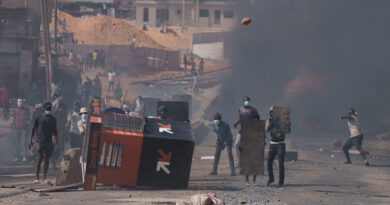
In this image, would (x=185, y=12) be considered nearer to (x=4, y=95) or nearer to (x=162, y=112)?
(x=4, y=95)

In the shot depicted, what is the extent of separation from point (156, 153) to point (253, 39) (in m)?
43.3

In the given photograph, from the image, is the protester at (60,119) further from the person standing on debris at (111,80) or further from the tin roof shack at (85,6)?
the tin roof shack at (85,6)

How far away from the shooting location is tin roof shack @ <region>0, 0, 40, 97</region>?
33000 millimetres

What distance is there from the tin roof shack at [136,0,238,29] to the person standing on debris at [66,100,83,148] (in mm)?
65622

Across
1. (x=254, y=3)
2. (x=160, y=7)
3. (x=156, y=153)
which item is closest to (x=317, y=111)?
(x=254, y=3)

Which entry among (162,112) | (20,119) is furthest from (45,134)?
(20,119)

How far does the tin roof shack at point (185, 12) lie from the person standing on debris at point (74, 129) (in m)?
65.6

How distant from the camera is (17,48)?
3359 cm

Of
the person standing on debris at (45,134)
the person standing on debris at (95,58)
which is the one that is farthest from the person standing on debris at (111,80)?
the person standing on debris at (45,134)

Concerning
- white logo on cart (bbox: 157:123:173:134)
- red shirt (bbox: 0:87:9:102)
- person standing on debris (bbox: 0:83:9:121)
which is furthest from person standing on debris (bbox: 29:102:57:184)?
red shirt (bbox: 0:87:9:102)

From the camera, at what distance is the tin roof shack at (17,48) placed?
108 feet

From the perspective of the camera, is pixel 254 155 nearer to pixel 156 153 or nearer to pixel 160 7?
pixel 156 153

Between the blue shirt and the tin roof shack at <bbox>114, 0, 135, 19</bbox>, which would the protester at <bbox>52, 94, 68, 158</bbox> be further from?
the tin roof shack at <bbox>114, 0, 135, 19</bbox>

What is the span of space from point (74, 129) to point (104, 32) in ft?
172
